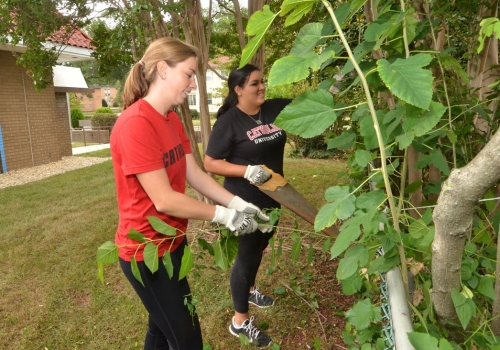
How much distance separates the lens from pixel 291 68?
2.68 feet

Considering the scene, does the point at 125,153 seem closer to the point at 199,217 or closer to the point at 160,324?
the point at 199,217

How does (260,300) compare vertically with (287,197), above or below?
below

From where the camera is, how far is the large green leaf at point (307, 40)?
90cm

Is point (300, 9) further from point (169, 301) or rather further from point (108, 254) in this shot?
point (169, 301)

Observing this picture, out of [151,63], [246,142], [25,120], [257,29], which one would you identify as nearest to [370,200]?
[257,29]

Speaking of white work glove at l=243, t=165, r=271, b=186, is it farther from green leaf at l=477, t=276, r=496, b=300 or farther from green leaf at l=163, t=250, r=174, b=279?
green leaf at l=477, t=276, r=496, b=300

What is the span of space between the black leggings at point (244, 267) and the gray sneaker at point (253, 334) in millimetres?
100

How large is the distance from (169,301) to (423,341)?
1444mm

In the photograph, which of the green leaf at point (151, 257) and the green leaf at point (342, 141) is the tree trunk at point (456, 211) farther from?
the green leaf at point (151, 257)

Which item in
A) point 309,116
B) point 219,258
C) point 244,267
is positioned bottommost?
point 244,267

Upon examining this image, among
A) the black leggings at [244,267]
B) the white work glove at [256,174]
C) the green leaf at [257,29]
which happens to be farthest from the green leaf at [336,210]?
the black leggings at [244,267]

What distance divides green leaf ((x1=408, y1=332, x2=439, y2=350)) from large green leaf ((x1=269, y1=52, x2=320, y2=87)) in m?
0.54

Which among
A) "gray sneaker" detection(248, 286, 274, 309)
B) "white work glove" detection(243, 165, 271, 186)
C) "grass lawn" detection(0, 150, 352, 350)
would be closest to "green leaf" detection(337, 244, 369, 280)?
"grass lawn" detection(0, 150, 352, 350)

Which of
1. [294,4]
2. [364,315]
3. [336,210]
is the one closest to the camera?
[294,4]
